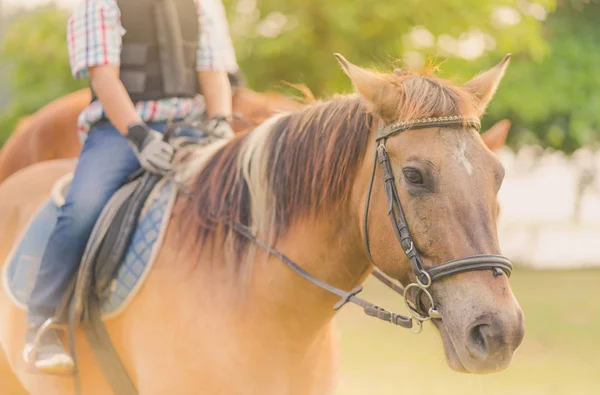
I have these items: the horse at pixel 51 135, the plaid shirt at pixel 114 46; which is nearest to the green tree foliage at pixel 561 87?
the horse at pixel 51 135

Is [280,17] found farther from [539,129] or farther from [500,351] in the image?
[500,351]

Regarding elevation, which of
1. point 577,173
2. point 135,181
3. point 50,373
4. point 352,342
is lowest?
point 577,173

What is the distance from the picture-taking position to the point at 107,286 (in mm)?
3740

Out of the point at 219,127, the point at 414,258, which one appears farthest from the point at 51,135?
the point at 414,258

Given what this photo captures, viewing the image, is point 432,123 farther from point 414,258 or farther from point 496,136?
point 496,136

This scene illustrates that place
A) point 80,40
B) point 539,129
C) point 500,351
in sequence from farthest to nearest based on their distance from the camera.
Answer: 1. point 539,129
2. point 80,40
3. point 500,351

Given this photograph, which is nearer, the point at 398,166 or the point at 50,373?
the point at 398,166

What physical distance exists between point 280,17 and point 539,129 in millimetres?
8698

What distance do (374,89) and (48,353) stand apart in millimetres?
1949

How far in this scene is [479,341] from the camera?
267 centimetres

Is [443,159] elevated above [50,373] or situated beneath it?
elevated above

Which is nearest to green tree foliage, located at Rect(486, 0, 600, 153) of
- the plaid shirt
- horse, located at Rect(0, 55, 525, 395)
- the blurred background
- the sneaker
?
the blurred background

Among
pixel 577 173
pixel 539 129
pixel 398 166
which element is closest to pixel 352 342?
pixel 398 166

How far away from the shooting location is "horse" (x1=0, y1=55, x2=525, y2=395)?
9.10ft
